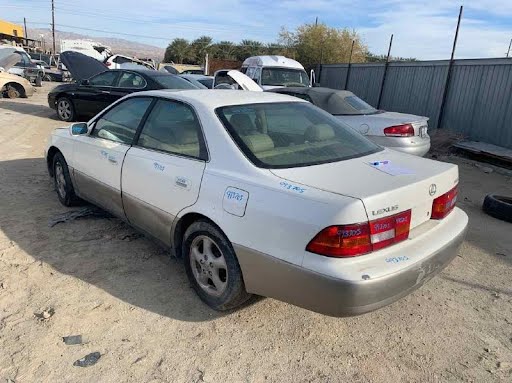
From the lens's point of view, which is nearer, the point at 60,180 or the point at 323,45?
the point at 60,180

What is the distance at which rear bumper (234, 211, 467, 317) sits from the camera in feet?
7.59

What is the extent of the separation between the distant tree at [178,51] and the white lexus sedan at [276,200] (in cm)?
5456

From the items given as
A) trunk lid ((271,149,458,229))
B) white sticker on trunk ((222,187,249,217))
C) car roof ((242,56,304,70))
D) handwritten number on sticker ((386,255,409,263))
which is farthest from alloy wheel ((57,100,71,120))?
handwritten number on sticker ((386,255,409,263))

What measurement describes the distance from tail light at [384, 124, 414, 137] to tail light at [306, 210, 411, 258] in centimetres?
476

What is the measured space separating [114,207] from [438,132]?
Result: 30.2 feet

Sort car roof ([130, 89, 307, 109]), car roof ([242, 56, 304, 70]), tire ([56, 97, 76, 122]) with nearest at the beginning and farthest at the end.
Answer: car roof ([130, 89, 307, 109]) → tire ([56, 97, 76, 122]) → car roof ([242, 56, 304, 70])

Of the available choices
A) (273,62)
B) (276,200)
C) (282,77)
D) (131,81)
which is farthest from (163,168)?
(273,62)

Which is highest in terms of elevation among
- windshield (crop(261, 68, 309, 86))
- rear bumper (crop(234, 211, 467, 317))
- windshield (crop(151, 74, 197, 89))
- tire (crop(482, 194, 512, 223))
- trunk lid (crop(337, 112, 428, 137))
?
windshield (crop(261, 68, 309, 86))

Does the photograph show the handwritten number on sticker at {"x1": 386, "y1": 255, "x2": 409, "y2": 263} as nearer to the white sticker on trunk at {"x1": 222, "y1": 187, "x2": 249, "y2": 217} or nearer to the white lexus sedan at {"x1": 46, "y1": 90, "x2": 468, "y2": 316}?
the white lexus sedan at {"x1": 46, "y1": 90, "x2": 468, "y2": 316}

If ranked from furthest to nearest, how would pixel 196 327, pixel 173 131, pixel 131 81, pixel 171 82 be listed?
pixel 131 81, pixel 171 82, pixel 173 131, pixel 196 327

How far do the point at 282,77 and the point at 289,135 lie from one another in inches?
393

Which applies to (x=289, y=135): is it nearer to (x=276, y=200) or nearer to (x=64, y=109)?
(x=276, y=200)

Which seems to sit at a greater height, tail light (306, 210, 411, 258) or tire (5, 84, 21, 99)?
tail light (306, 210, 411, 258)

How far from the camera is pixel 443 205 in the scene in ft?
9.71
